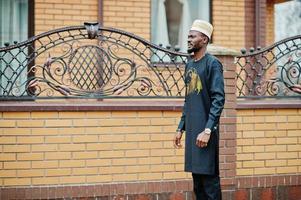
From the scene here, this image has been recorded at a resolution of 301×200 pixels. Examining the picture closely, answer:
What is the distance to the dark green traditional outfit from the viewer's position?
498cm

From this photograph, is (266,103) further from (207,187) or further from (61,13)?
(61,13)

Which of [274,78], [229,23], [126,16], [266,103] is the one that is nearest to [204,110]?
[266,103]

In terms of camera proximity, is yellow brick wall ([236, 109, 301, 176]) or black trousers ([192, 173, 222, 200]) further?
yellow brick wall ([236, 109, 301, 176])

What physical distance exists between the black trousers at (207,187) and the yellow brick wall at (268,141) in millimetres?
1557

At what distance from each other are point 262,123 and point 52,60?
2509 mm

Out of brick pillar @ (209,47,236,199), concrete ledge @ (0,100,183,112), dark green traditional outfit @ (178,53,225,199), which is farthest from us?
brick pillar @ (209,47,236,199)

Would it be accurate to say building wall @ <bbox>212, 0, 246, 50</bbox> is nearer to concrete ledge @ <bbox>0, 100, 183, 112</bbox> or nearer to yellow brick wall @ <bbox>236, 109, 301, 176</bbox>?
yellow brick wall @ <bbox>236, 109, 301, 176</bbox>

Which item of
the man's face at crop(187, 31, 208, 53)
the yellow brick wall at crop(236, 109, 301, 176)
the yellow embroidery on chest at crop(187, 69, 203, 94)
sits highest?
the man's face at crop(187, 31, 208, 53)

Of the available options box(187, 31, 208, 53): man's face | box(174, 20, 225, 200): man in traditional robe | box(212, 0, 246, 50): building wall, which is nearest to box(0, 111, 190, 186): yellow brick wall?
box(174, 20, 225, 200): man in traditional robe

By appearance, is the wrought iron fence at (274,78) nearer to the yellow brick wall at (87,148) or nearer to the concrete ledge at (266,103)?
the concrete ledge at (266,103)

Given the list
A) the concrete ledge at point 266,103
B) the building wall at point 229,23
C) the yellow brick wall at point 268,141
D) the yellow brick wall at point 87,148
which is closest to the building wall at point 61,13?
the building wall at point 229,23

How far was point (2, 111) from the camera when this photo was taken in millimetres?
5906

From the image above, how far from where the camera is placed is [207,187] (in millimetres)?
5051

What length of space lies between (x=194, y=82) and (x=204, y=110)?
267 millimetres
